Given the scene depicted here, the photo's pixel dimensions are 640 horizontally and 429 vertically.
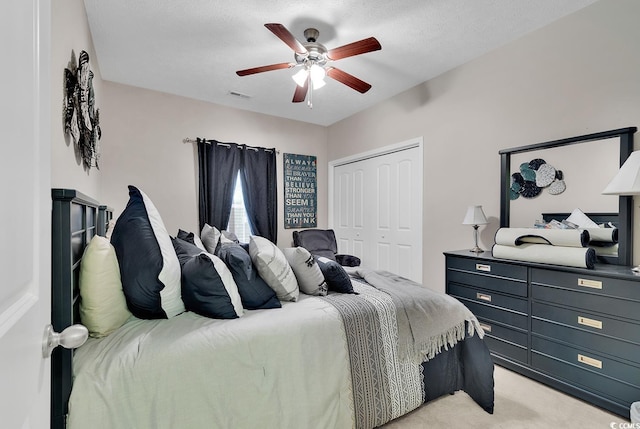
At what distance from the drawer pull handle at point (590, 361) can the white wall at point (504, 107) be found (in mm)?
743

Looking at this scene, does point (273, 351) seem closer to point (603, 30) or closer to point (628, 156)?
point (628, 156)

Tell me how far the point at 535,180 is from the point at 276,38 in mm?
2439

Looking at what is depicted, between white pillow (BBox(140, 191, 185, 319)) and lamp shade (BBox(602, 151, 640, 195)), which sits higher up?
lamp shade (BBox(602, 151, 640, 195))

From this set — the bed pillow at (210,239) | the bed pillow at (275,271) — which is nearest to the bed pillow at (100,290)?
the bed pillow at (275,271)

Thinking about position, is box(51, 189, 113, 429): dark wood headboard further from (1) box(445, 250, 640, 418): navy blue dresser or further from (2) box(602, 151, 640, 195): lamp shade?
(2) box(602, 151, 640, 195): lamp shade

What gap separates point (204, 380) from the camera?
1.18 m

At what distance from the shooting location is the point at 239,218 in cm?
421

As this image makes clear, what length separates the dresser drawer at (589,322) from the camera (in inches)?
67.7

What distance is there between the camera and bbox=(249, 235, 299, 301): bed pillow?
163 centimetres

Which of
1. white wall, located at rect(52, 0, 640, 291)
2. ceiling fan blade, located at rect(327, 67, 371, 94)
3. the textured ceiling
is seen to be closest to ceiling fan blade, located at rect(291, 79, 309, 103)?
ceiling fan blade, located at rect(327, 67, 371, 94)

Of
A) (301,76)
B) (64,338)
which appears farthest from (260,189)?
(64,338)

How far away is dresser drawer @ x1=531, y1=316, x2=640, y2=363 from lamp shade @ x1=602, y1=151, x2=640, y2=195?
33.9 inches

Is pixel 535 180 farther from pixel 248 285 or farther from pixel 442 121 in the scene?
pixel 248 285

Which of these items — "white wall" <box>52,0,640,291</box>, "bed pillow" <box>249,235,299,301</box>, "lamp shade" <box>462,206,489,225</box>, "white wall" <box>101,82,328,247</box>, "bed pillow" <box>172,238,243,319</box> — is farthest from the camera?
"white wall" <box>101,82,328,247</box>
